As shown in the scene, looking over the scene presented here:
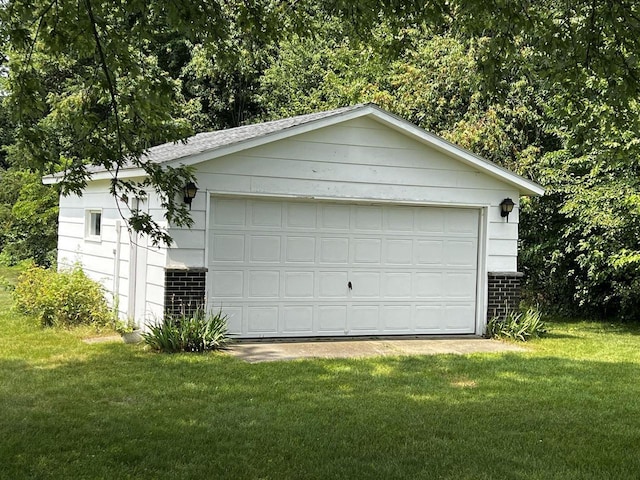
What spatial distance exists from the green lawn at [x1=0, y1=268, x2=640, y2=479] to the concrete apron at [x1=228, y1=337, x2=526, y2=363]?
48 cm

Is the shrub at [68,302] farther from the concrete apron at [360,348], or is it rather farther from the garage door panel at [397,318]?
the garage door panel at [397,318]

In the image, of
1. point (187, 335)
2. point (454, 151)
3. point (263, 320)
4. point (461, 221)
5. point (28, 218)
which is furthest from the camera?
point (28, 218)

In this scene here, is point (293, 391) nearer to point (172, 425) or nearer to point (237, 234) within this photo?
point (172, 425)

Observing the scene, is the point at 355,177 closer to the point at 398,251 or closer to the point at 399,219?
the point at 399,219

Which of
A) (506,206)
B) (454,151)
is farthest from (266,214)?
(506,206)

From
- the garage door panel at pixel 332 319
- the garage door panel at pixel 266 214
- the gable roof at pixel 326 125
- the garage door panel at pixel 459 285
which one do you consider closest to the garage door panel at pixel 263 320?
the garage door panel at pixel 332 319

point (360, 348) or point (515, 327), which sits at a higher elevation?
point (515, 327)

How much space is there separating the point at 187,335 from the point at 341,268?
2918mm

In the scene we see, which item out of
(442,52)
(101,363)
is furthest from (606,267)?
(101,363)

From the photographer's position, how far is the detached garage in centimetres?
1120

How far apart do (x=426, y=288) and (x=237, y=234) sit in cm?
339

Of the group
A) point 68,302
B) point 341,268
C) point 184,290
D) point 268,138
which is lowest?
point 68,302

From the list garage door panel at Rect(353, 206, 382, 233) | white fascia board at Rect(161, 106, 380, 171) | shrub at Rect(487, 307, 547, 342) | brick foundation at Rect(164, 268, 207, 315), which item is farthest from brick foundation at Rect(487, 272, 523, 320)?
brick foundation at Rect(164, 268, 207, 315)

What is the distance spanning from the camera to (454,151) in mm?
12188
